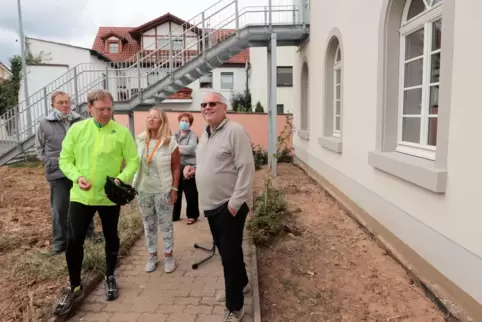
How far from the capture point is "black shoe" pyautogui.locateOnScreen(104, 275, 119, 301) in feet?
11.3

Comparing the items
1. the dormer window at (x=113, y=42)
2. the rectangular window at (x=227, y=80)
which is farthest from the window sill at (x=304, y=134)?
the dormer window at (x=113, y=42)

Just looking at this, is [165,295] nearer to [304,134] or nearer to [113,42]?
[304,134]

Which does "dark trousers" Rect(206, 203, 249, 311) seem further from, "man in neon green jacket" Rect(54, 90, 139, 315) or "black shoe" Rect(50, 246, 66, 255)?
"black shoe" Rect(50, 246, 66, 255)

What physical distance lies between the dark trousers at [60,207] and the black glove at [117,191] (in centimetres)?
123

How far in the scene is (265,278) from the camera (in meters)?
3.92

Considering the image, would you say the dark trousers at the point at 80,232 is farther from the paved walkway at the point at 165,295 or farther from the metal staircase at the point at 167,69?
the metal staircase at the point at 167,69

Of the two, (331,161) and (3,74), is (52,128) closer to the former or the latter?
(331,161)

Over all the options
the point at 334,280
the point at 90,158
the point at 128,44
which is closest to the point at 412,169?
the point at 334,280

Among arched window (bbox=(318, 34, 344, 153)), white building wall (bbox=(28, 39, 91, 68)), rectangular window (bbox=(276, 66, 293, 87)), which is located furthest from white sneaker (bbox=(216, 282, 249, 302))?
white building wall (bbox=(28, 39, 91, 68))

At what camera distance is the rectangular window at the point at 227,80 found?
1289 inches

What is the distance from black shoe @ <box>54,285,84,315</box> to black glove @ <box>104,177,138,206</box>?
852 millimetres

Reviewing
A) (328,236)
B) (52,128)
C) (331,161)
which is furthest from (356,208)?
(52,128)

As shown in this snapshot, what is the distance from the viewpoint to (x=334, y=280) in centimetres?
390

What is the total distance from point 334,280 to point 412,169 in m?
1.36
